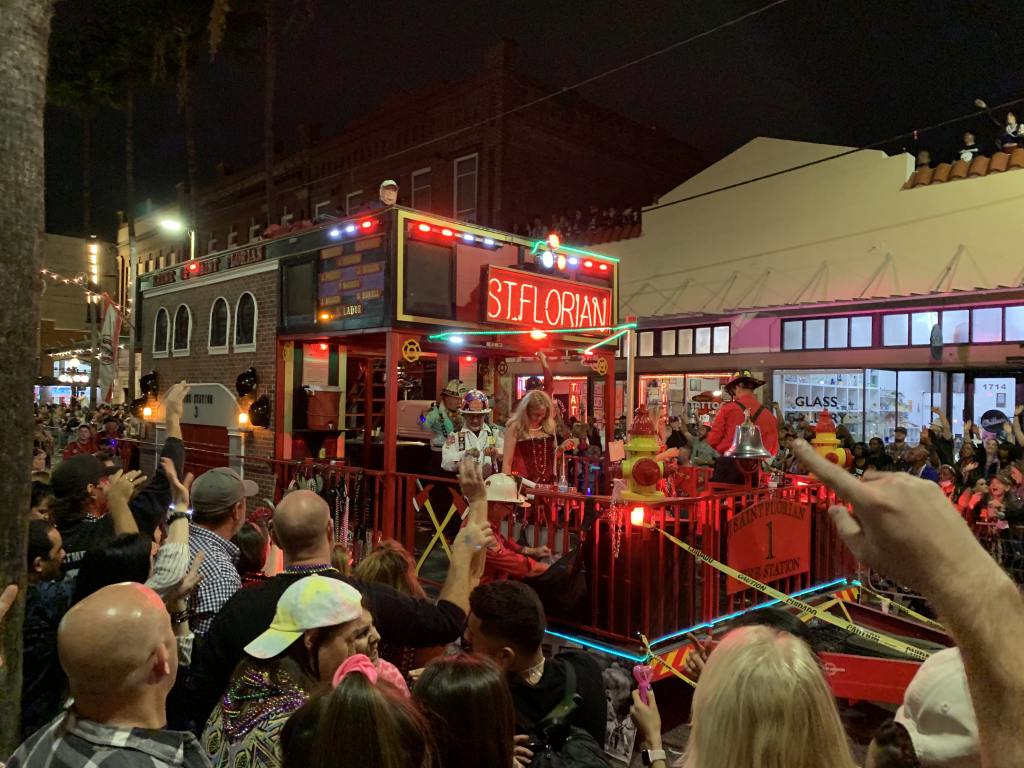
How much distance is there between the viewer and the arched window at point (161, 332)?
1380 cm

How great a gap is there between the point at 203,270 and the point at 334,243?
448cm

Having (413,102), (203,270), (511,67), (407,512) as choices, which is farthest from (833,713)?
(413,102)

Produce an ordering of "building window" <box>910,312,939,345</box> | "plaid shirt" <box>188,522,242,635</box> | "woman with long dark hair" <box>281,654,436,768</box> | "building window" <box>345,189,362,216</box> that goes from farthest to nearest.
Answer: "building window" <box>345,189,362,216</box>, "building window" <box>910,312,939,345</box>, "plaid shirt" <box>188,522,242,635</box>, "woman with long dark hair" <box>281,654,436,768</box>

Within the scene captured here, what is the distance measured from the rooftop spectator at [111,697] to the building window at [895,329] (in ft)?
50.7

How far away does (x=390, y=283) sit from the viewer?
8672 millimetres

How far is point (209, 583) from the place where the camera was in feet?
10.9

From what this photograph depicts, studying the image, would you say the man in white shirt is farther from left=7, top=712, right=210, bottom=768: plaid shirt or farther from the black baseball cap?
left=7, top=712, right=210, bottom=768: plaid shirt

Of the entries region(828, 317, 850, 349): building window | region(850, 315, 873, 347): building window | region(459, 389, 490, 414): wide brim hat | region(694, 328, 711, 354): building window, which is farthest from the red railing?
region(694, 328, 711, 354): building window

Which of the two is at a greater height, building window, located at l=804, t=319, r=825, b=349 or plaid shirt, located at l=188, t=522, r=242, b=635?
building window, located at l=804, t=319, r=825, b=349

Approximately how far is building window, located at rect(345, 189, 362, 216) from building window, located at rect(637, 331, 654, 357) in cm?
1265

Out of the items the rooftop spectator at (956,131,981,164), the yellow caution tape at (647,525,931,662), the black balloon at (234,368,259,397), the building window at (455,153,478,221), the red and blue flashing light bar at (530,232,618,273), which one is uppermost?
the building window at (455,153,478,221)

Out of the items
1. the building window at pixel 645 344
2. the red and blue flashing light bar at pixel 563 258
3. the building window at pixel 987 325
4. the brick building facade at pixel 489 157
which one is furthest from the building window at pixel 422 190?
the building window at pixel 987 325

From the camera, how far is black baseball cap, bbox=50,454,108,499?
14.2ft

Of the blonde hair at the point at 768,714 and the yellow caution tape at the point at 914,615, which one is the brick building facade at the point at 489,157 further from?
the blonde hair at the point at 768,714
